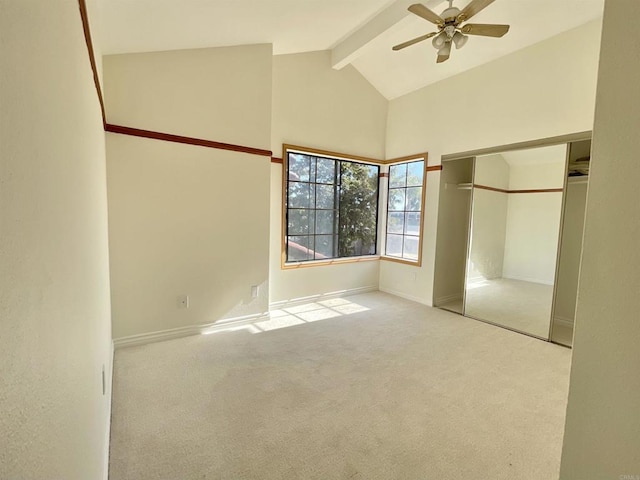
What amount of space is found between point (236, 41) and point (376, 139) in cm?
258

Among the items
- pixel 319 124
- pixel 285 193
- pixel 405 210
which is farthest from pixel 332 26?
pixel 405 210

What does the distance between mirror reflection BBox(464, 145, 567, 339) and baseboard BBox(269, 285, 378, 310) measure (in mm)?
1574

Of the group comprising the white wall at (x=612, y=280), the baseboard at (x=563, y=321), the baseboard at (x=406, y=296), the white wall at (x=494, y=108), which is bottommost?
the baseboard at (x=406, y=296)

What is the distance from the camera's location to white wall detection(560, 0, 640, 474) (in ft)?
2.45

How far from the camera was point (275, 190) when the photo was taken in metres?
4.03

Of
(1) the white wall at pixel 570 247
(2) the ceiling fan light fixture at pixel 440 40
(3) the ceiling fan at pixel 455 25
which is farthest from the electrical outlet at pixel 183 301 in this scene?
(1) the white wall at pixel 570 247

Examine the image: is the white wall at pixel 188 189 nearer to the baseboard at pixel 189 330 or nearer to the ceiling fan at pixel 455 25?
the baseboard at pixel 189 330

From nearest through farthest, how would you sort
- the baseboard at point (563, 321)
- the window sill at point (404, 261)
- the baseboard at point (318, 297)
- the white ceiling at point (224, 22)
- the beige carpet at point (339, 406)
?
1. the beige carpet at point (339, 406)
2. the white ceiling at point (224, 22)
3. the baseboard at point (563, 321)
4. the baseboard at point (318, 297)
5. the window sill at point (404, 261)

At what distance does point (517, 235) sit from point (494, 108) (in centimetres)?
158

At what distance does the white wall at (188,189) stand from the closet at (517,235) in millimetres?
2648

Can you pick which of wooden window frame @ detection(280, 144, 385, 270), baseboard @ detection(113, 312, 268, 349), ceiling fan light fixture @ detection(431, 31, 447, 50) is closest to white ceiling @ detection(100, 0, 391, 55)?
ceiling fan light fixture @ detection(431, 31, 447, 50)

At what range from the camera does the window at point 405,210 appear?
4.67m

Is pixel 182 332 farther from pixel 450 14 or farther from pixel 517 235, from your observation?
pixel 517 235

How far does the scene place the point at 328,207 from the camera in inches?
182
